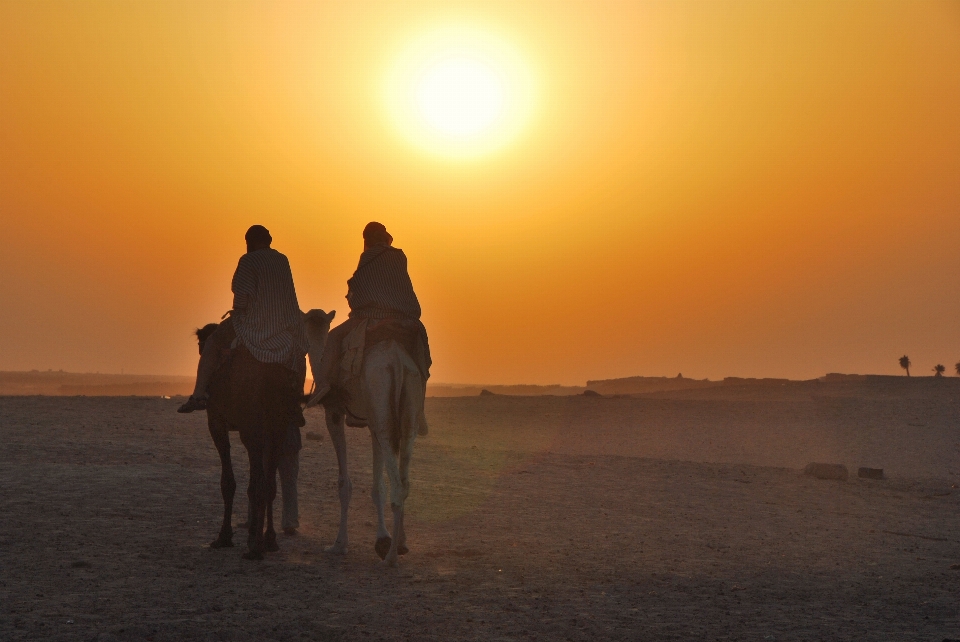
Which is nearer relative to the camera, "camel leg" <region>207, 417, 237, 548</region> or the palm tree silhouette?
"camel leg" <region>207, 417, 237, 548</region>

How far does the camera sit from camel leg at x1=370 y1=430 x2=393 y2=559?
392 inches

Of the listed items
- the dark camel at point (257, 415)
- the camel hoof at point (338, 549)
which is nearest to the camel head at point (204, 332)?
the dark camel at point (257, 415)

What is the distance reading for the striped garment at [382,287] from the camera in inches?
410

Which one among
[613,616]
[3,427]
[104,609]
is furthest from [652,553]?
[3,427]

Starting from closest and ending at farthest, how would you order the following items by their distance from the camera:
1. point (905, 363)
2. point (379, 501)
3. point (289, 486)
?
point (379, 501) → point (289, 486) → point (905, 363)

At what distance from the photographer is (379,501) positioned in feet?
33.8

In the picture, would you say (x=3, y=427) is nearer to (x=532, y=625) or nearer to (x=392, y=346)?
(x=392, y=346)

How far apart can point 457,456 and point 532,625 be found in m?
13.3

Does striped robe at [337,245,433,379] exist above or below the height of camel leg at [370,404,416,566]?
above

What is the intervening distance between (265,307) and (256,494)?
1786 millimetres

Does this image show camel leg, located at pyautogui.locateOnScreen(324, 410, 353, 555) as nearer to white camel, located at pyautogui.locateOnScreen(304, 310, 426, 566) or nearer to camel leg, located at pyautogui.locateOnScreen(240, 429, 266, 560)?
white camel, located at pyautogui.locateOnScreen(304, 310, 426, 566)

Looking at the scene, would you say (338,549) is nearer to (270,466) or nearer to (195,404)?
(270,466)

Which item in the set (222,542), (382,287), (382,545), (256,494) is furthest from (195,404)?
(382,545)

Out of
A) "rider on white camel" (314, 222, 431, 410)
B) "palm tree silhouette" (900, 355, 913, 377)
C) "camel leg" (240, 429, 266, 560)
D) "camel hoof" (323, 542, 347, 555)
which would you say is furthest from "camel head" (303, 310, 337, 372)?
"palm tree silhouette" (900, 355, 913, 377)
